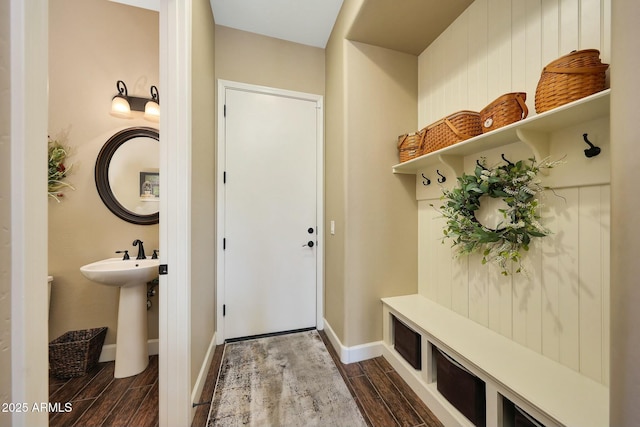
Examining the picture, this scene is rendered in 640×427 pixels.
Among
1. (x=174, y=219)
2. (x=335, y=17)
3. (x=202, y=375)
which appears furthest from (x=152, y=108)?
(x=202, y=375)

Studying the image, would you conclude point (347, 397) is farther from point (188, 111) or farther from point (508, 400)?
point (188, 111)

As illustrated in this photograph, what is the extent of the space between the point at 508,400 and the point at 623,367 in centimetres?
72

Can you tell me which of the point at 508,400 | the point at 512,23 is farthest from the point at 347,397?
the point at 512,23

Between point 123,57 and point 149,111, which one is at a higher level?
point 123,57

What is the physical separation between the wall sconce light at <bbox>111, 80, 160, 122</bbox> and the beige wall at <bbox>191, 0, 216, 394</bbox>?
0.46 meters

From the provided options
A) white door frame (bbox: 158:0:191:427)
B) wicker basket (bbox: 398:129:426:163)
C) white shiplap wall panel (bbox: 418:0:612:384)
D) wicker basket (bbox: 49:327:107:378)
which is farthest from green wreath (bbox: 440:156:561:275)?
wicker basket (bbox: 49:327:107:378)

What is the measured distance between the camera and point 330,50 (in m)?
2.20

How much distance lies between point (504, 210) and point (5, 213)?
174cm

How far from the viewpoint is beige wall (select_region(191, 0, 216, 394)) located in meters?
1.41

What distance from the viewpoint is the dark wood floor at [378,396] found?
132 centimetres

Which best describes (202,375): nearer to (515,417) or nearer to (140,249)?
(140,249)

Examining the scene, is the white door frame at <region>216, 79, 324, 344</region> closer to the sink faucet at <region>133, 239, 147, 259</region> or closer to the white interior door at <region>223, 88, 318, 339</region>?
the white interior door at <region>223, 88, 318, 339</region>

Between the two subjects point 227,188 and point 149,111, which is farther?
point 227,188

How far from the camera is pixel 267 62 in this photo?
2.22 m
